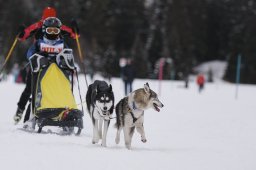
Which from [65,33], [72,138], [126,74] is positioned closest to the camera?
[72,138]

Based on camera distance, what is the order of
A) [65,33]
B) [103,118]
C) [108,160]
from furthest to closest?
1. [65,33]
2. [103,118]
3. [108,160]

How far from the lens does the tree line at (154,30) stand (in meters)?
64.0

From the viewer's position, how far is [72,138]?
8.45 m

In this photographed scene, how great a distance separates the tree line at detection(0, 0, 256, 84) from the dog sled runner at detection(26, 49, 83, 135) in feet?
162

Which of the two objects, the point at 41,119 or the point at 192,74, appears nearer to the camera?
the point at 41,119

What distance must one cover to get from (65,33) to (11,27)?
59.0 m

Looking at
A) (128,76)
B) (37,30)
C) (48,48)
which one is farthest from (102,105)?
(128,76)

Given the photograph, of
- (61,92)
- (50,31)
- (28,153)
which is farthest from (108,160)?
(50,31)

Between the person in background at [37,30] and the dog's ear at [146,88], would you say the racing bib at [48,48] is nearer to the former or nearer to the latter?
the person in background at [37,30]

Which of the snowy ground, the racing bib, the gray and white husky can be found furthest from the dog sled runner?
the gray and white husky

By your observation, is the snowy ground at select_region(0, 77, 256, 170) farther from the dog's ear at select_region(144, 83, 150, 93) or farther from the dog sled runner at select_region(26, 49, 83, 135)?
the dog's ear at select_region(144, 83, 150, 93)

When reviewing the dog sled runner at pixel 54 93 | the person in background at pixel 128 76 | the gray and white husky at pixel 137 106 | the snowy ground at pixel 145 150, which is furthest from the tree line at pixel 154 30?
the gray and white husky at pixel 137 106

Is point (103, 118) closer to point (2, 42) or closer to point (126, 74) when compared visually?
point (126, 74)

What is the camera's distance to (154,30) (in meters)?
71.8
